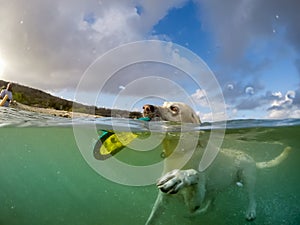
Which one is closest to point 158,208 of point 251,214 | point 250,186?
point 251,214

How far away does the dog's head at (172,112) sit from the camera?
4443mm

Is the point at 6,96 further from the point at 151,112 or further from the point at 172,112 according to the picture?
the point at 172,112

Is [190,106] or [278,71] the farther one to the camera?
[278,71]

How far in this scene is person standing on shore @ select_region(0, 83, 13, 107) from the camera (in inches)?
209

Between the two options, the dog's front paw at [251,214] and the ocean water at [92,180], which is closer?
the dog's front paw at [251,214]

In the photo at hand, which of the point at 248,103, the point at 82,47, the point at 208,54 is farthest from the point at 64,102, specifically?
the point at 248,103

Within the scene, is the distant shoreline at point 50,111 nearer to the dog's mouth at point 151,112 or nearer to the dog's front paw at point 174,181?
the dog's mouth at point 151,112

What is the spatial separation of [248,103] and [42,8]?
341 cm

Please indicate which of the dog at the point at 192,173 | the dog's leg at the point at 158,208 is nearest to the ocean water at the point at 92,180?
the dog's leg at the point at 158,208

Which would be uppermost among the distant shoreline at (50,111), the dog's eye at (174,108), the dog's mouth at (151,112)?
the dog's eye at (174,108)

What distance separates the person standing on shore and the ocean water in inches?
20.9

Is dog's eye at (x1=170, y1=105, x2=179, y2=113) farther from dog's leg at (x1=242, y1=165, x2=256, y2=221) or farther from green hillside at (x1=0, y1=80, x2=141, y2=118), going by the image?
dog's leg at (x1=242, y1=165, x2=256, y2=221)

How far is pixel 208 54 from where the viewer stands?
15.2 ft

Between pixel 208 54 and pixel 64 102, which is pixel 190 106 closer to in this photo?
pixel 208 54
